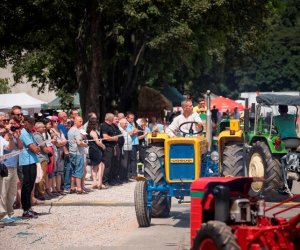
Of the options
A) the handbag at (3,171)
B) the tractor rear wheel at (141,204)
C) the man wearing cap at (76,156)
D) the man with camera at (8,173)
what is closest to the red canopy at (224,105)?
the man wearing cap at (76,156)

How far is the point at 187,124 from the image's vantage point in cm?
1722

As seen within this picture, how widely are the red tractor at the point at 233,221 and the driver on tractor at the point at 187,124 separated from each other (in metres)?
6.33

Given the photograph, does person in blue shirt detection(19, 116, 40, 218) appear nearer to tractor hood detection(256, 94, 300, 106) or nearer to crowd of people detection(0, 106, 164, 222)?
crowd of people detection(0, 106, 164, 222)

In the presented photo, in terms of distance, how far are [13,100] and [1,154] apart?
1082 inches

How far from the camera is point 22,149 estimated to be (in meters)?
17.1

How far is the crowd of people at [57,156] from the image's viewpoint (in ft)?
54.7

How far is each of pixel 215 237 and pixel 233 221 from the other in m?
0.72

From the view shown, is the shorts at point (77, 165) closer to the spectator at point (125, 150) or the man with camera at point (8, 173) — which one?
the spectator at point (125, 150)

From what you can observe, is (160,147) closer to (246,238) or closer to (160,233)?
(160,233)

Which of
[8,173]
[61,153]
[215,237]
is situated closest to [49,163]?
[61,153]

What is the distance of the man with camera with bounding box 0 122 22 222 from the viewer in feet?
53.5

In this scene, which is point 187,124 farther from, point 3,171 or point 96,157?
point 96,157

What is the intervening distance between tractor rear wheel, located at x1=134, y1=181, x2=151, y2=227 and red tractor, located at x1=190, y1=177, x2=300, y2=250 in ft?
16.4

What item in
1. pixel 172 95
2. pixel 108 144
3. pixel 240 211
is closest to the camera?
pixel 240 211
